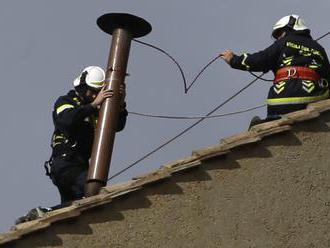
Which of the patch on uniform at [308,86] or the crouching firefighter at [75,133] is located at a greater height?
the patch on uniform at [308,86]

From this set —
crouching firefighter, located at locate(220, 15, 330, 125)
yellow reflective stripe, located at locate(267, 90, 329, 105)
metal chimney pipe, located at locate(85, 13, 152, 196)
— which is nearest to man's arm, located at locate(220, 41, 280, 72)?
crouching firefighter, located at locate(220, 15, 330, 125)

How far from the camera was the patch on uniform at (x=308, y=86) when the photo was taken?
1332cm

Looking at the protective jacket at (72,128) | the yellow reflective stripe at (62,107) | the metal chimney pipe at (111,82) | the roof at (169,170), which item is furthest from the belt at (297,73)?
the yellow reflective stripe at (62,107)

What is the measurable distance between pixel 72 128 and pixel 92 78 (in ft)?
2.43

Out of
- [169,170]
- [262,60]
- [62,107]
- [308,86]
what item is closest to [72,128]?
[62,107]

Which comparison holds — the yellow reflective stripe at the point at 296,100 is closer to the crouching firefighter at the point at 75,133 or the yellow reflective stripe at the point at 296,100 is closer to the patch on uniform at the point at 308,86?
the patch on uniform at the point at 308,86

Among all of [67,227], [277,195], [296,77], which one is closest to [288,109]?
[296,77]

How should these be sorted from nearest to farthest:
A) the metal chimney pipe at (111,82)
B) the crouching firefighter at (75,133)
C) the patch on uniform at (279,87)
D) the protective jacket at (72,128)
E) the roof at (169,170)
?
the roof at (169,170) → the patch on uniform at (279,87) → the metal chimney pipe at (111,82) → the protective jacket at (72,128) → the crouching firefighter at (75,133)

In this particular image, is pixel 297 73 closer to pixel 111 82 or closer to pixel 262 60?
pixel 262 60

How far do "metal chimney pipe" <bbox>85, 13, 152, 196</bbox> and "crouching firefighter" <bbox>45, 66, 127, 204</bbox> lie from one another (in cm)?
12

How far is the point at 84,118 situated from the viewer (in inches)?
553

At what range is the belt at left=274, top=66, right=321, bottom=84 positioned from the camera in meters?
13.4

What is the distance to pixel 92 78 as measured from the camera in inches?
574

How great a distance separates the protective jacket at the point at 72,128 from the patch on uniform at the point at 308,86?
2263 millimetres
